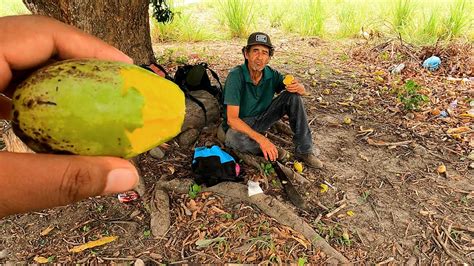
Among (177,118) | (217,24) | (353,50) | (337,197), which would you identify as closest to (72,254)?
(177,118)

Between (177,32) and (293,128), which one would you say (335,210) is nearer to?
(293,128)

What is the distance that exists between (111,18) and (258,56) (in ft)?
4.76

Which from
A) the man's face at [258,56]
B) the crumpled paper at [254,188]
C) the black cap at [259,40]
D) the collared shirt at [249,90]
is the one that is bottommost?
the crumpled paper at [254,188]

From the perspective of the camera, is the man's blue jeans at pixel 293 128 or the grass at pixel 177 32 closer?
the man's blue jeans at pixel 293 128

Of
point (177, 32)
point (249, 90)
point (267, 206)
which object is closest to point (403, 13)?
point (177, 32)

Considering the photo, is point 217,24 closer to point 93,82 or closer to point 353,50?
point 353,50

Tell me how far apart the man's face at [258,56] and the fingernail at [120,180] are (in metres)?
2.42

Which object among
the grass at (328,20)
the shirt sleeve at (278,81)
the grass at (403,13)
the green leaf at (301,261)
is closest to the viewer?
the green leaf at (301,261)

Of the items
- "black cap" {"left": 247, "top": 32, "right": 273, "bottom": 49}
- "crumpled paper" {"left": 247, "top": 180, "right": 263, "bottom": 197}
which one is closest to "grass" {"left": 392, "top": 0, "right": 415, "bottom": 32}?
"black cap" {"left": 247, "top": 32, "right": 273, "bottom": 49}

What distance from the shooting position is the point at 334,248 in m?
2.89

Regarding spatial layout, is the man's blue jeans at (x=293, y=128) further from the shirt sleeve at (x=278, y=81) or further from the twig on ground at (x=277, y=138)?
the twig on ground at (x=277, y=138)

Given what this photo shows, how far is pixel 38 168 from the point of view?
1264mm

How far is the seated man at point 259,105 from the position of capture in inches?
142

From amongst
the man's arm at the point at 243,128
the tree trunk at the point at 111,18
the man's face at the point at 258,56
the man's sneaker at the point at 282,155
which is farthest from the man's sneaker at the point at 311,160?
the tree trunk at the point at 111,18
